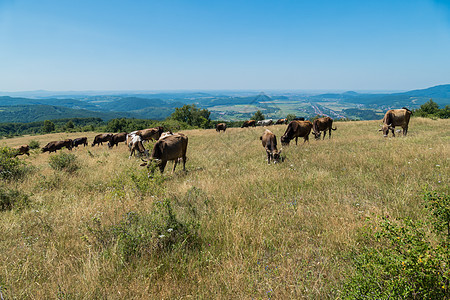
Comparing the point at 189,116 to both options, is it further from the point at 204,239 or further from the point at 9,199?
the point at 204,239

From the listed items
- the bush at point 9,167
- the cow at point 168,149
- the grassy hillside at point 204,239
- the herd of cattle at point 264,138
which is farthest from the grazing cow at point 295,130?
the bush at point 9,167

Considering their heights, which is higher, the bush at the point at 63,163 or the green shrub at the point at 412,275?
the green shrub at the point at 412,275

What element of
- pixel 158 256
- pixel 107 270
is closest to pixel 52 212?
pixel 107 270

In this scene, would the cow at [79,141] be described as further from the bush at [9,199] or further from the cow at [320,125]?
the cow at [320,125]

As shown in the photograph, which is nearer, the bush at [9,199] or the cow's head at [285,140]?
the bush at [9,199]

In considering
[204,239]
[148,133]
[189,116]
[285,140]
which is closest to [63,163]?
[204,239]

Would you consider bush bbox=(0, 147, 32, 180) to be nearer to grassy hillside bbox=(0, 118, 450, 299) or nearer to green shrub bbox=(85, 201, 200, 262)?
grassy hillside bbox=(0, 118, 450, 299)

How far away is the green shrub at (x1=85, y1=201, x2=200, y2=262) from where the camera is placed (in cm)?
314

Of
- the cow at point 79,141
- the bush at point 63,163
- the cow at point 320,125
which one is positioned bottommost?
the cow at point 79,141

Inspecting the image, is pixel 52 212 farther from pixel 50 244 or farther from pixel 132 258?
pixel 132 258

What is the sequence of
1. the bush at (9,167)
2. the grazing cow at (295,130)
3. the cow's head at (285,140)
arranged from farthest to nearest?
the grazing cow at (295,130), the cow's head at (285,140), the bush at (9,167)

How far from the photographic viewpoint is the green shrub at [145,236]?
3141 mm

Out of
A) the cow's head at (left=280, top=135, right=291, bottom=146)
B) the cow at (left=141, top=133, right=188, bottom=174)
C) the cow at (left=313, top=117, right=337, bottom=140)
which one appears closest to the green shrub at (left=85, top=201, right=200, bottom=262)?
the cow at (left=141, top=133, right=188, bottom=174)

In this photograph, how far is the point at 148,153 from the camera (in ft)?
33.3
